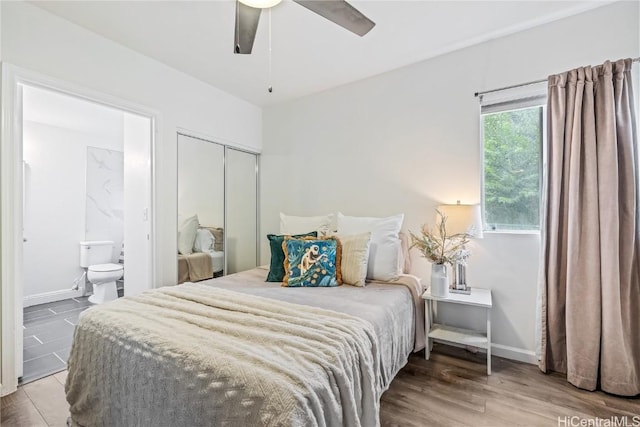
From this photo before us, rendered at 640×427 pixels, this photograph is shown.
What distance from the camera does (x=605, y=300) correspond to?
1.93 metres

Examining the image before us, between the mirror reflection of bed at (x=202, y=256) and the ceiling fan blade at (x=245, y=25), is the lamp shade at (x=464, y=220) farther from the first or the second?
the mirror reflection of bed at (x=202, y=256)

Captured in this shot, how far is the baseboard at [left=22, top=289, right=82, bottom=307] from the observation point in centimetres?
382

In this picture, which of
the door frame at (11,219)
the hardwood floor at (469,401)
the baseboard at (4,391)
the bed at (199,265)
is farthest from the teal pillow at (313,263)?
the baseboard at (4,391)

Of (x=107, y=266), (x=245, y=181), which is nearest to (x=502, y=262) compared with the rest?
(x=245, y=181)

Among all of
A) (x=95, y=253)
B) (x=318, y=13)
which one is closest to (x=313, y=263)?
(x=318, y=13)

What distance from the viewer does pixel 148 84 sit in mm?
2738

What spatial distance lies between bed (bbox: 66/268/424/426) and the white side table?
0.48 meters

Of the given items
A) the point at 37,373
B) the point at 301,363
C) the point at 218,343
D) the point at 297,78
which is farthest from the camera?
the point at 297,78

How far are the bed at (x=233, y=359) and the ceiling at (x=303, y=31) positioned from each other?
1.97 metres

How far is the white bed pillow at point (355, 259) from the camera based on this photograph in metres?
2.33

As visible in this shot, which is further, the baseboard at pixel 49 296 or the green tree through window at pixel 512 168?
the baseboard at pixel 49 296

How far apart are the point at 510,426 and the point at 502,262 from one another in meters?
1.21

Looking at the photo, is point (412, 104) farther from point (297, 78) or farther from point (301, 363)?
point (301, 363)

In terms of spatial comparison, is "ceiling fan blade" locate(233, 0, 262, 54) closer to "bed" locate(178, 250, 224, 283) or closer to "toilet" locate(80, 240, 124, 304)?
"bed" locate(178, 250, 224, 283)
